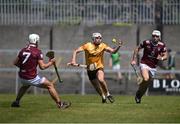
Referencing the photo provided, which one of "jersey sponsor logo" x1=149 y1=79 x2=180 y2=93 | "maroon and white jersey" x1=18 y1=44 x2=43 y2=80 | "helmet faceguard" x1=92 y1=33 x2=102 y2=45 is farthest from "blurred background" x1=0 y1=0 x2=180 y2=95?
"maroon and white jersey" x1=18 y1=44 x2=43 y2=80

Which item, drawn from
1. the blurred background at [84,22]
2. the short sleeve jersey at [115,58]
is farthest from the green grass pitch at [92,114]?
the blurred background at [84,22]

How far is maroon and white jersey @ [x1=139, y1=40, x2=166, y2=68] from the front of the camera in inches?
795

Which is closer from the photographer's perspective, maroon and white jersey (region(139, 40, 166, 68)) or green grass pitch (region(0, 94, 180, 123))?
green grass pitch (region(0, 94, 180, 123))

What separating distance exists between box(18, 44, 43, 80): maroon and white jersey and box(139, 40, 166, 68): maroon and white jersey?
3.65m

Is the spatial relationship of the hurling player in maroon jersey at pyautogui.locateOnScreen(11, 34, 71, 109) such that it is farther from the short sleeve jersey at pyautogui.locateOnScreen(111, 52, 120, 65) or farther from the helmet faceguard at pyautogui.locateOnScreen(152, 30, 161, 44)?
the short sleeve jersey at pyautogui.locateOnScreen(111, 52, 120, 65)

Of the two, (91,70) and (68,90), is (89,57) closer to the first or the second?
(91,70)

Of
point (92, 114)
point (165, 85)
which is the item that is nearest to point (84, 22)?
point (165, 85)

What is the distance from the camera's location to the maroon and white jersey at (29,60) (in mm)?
17844

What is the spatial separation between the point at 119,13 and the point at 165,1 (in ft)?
7.49

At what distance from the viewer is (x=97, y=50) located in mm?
20453

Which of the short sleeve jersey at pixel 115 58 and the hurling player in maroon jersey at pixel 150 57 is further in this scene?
the short sleeve jersey at pixel 115 58

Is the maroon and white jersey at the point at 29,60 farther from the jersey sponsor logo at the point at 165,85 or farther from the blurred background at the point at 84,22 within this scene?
the blurred background at the point at 84,22

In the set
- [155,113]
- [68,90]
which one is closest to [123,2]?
[68,90]

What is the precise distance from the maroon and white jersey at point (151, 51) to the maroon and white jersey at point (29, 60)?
12.0 feet
